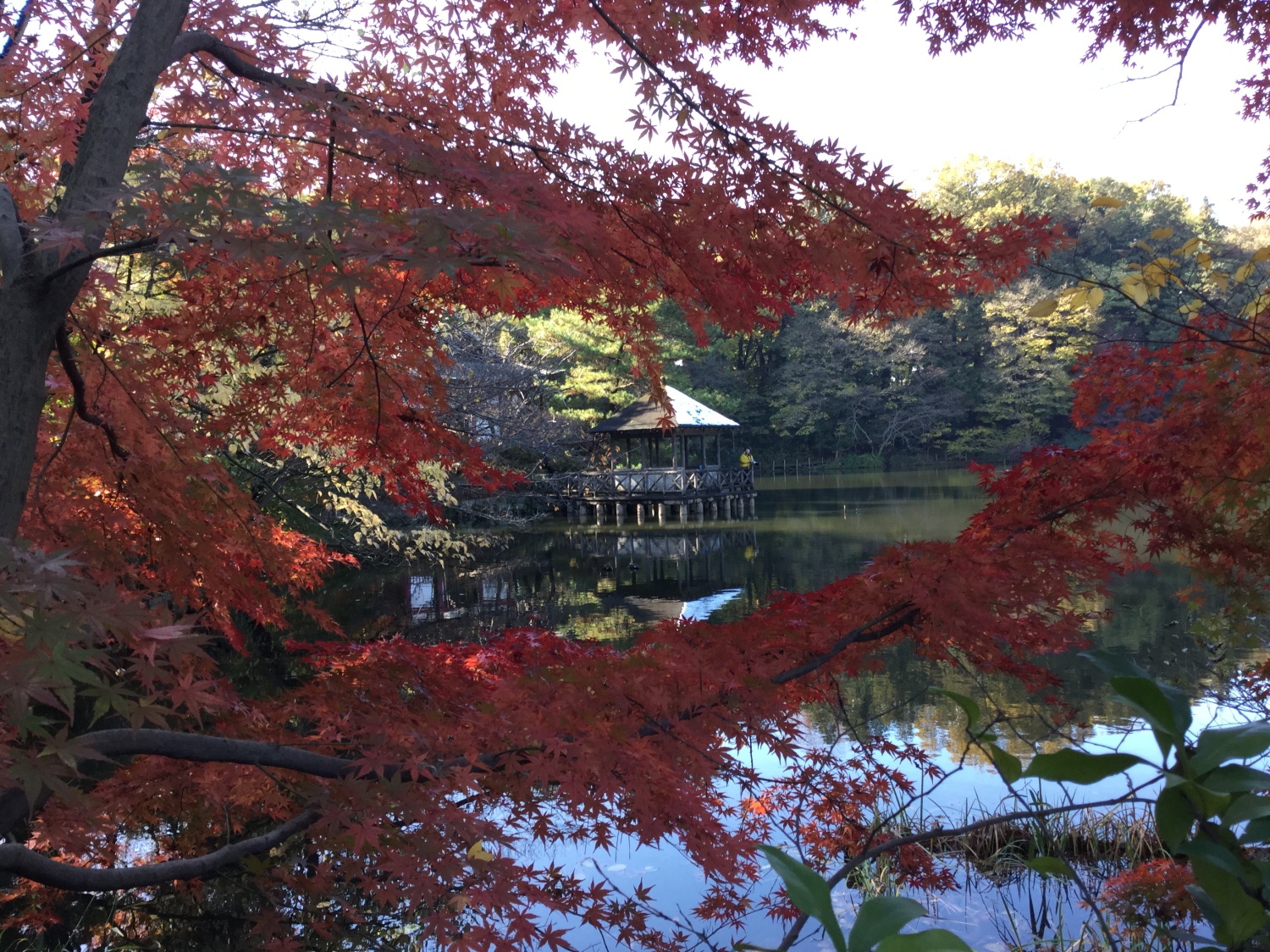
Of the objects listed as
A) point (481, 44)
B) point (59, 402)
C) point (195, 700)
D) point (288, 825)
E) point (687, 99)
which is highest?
point (481, 44)

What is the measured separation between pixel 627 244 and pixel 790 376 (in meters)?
31.7

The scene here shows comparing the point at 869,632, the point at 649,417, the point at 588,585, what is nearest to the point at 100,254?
the point at 869,632

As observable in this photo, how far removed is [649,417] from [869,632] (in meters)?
18.0

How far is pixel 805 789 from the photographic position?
185 inches

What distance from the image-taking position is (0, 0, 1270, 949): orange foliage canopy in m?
2.05

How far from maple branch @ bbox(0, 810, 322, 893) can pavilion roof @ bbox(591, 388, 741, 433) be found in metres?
17.9

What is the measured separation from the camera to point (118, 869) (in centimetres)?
234

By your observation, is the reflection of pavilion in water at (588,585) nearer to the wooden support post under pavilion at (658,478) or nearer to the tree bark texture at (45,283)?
the wooden support post under pavilion at (658,478)

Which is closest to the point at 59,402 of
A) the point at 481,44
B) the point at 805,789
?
the point at 481,44

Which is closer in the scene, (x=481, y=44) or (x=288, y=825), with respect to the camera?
(x=288, y=825)

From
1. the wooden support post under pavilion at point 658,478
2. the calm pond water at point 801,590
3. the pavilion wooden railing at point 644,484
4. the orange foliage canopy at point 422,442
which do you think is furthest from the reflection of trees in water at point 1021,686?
the pavilion wooden railing at point 644,484

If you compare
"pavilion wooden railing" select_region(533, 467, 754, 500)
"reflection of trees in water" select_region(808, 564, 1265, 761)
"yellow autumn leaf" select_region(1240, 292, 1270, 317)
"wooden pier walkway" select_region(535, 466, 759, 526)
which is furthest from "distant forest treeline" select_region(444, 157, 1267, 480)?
"yellow autumn leaf" select_region(1240, 292, 1270, 317)

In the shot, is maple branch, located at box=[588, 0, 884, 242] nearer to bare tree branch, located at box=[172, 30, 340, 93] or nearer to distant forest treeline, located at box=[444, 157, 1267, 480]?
bare tree branch, located at box=[172, 30, 340, 93]

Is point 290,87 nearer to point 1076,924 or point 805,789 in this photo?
point 805,789
